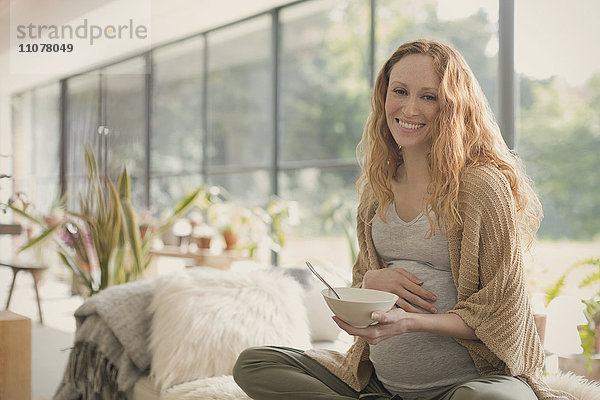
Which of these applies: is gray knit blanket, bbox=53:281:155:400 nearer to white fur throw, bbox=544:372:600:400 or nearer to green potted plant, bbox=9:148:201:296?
green potted plant, bbox=9:148:201:296

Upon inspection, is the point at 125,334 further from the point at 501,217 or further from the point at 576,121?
the point at 576,121

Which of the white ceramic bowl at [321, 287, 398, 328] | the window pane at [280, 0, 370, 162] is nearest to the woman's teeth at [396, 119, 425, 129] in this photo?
the white ceramic bowl at [321, 287, 398, 328]

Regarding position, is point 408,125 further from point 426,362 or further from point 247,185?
point 247,185

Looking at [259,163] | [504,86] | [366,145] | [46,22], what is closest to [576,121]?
[504,86]

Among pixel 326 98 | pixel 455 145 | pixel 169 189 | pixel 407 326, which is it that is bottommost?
pixel 407 326

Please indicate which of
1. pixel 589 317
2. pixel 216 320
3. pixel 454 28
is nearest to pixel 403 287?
pixel 216 320

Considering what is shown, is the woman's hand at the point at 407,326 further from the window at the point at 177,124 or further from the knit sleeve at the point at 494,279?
the window at the point at 177,124

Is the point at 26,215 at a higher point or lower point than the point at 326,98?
lower

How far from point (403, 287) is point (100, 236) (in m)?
2.09

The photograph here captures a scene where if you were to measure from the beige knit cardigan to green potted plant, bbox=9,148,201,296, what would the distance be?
6.87 feet

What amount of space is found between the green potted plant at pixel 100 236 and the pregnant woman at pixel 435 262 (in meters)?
1.60

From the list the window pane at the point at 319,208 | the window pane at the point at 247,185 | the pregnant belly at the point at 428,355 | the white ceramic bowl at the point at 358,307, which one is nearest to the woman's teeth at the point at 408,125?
the pregnant belly at the point at 428,355

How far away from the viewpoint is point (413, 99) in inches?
65.6

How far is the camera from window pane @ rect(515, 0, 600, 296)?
329 cm
